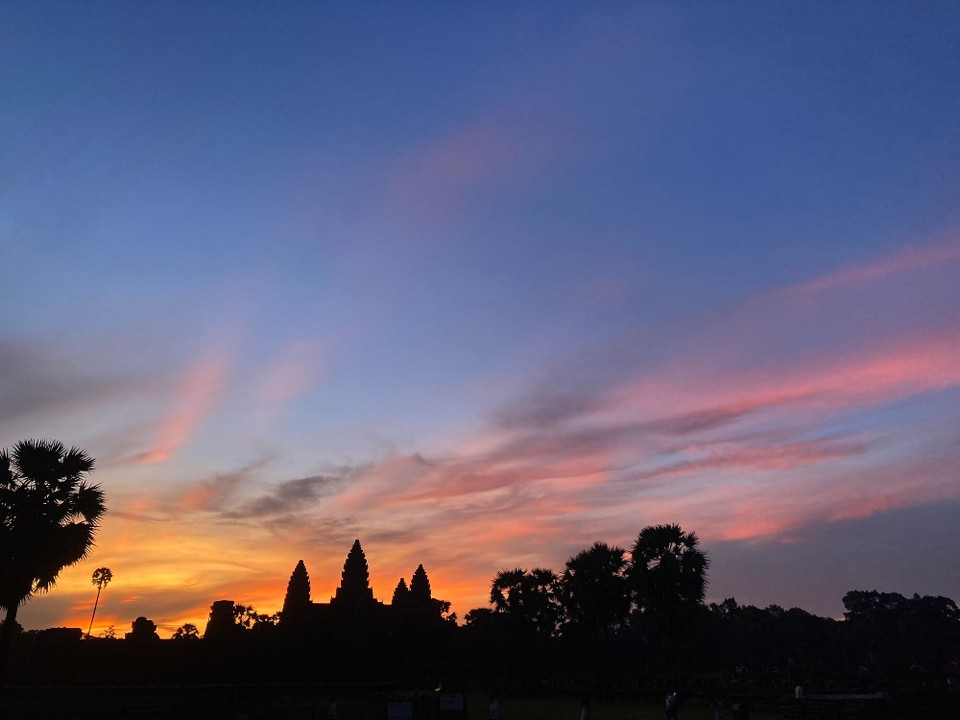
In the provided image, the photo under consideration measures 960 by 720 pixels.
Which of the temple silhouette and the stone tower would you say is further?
the stone tower

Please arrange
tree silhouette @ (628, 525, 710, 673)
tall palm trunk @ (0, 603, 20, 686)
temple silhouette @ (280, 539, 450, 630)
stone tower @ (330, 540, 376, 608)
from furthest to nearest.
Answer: stone tower @ (330, 540, 376, 608) < temple silhouette @ (280, 539, 450, 630) < tree silhouette @ (628, 525, 710, 673) < tall palm trunk @ (0, 603, 20, 686)

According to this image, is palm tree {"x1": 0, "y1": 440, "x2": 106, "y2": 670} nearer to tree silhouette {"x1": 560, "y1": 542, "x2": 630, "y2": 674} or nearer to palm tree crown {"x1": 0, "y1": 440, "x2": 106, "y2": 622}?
palm tree crown {"x1": 0, "y1": 440, "x2": 106, "y2": 622}

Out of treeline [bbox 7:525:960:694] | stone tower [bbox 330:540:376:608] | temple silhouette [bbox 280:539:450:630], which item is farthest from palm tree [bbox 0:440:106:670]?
stone tower [bbox 330:540:376:608]

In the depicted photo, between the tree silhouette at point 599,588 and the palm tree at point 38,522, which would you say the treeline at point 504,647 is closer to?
the tree silhouette at point 599,588

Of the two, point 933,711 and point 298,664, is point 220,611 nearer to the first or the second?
point 298,664

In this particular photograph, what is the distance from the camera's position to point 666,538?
4381 centimetres

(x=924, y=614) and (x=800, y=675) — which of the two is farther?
(x=924, y=614)

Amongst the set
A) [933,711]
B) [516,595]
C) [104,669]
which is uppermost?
[516,595]

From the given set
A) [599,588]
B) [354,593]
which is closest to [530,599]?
[599,588]

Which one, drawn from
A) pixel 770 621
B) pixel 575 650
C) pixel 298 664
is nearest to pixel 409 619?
pixel 298 664

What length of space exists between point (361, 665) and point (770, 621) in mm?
63256

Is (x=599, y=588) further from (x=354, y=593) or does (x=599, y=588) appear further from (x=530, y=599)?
(x=354, y=593)

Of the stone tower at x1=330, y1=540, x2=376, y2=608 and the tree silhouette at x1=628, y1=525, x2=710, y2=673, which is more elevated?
the stone tower at x1=330, y1=540, x2=376, y2=608

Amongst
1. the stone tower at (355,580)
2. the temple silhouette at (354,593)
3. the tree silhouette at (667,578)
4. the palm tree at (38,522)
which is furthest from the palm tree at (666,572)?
the stone tower at (355,580)
